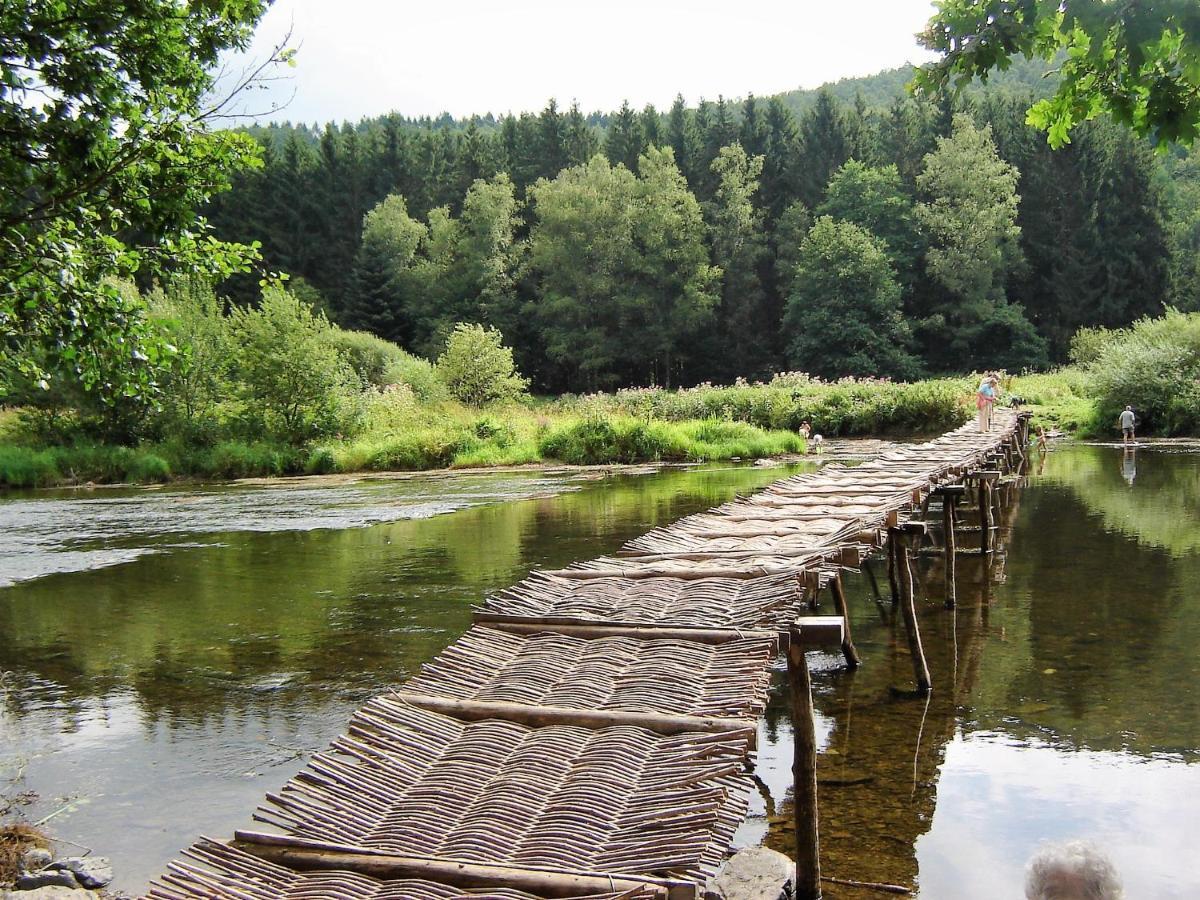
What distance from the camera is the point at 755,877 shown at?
588 cm

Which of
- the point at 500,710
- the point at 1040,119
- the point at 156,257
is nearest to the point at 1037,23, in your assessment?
the point at 1040,119

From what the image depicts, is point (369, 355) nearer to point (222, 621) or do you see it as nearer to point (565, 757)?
point (222, 621)

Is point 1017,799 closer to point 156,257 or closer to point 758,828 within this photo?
point 758,828

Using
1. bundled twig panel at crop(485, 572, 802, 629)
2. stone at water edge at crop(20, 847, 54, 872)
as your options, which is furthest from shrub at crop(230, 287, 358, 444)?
stone at water edge at crop(20, 847, 54, 872)

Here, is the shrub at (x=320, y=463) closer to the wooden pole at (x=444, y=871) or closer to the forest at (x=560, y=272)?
the forest at (x=560, y=272)

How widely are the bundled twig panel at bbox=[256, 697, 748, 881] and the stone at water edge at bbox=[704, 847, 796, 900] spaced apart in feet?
3.05

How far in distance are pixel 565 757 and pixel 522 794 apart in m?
0.42

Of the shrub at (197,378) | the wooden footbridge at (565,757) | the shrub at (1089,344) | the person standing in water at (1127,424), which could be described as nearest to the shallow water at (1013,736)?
the wooden footbridge at (565,757)

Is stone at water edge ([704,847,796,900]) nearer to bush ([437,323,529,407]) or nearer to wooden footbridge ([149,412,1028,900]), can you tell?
wooden footbridge ([149,412,1028,900])

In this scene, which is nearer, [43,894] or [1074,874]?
[1074,874]

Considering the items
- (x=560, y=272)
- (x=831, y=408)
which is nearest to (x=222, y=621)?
(x=831, y=408)

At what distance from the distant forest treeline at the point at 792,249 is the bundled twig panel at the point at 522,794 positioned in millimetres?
53872

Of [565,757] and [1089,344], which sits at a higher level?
[1089,344]

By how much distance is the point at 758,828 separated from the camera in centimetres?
700
